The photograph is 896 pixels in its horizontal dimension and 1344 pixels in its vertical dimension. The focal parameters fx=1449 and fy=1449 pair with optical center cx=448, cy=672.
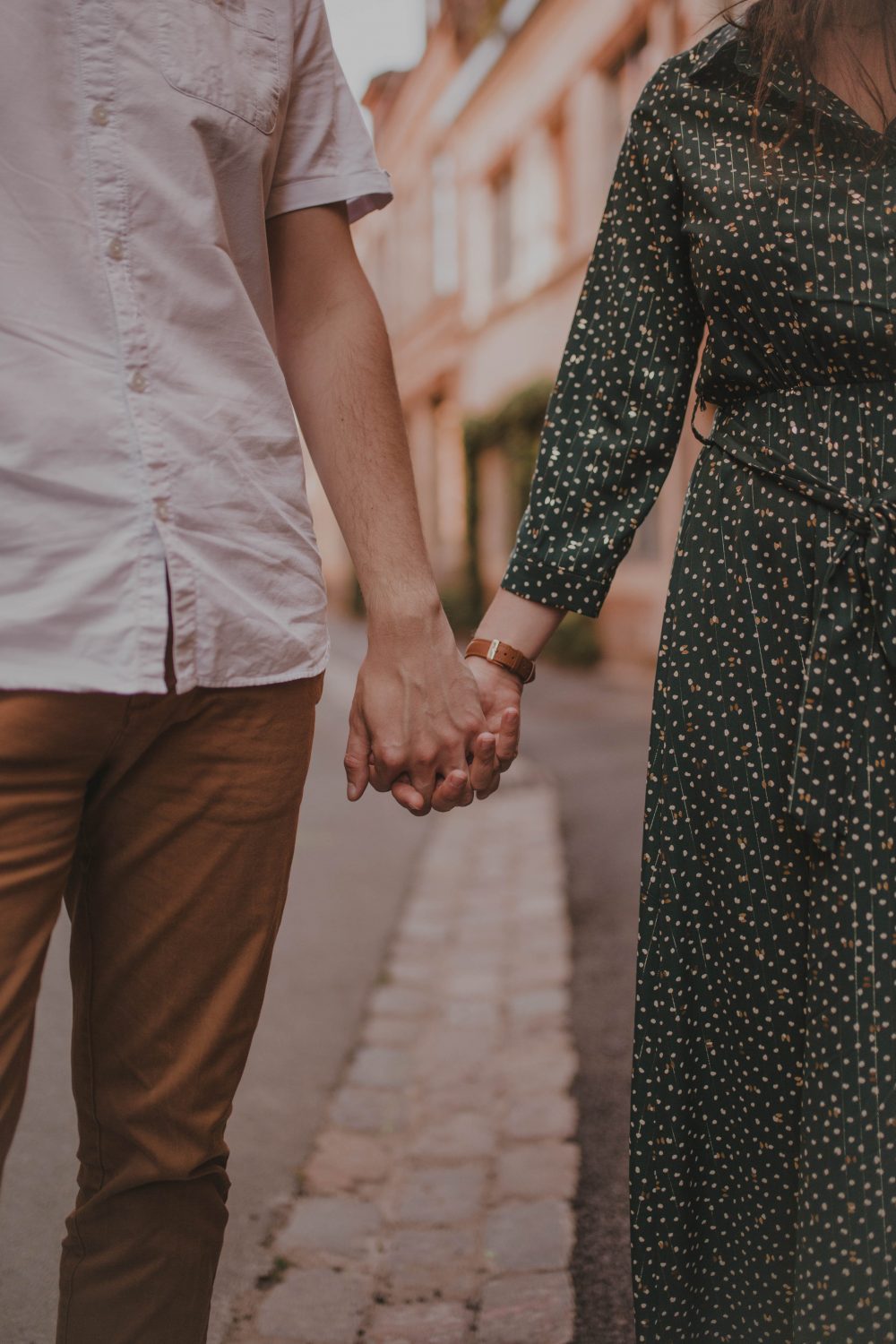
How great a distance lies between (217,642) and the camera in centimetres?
148

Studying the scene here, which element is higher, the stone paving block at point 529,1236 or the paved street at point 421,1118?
the stone paving block at point 529,1236

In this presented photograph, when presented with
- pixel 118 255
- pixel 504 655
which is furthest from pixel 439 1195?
pixel 118 255

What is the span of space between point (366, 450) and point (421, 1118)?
2.10 meters

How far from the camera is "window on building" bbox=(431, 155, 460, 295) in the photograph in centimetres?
2214

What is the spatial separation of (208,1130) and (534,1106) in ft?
6.25

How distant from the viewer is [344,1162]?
3193 millimetres

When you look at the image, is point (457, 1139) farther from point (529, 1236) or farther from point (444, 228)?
point (444, 228)

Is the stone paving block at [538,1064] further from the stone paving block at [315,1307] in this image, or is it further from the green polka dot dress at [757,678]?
the green polka dot dress at [757,678]

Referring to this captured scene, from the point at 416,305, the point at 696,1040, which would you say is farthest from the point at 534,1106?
the point at 416,305

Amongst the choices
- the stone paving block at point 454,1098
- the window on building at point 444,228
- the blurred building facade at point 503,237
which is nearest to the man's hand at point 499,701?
the stone paving block at point 454,1098

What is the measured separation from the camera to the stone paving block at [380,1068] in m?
3.65

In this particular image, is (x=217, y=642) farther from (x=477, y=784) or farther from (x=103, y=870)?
(x=477, y=784)

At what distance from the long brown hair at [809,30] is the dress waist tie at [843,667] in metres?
0.50

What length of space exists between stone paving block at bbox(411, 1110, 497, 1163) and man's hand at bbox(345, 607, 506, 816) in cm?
158
